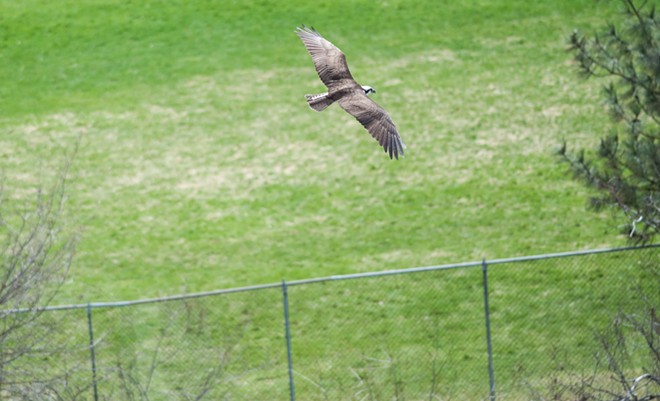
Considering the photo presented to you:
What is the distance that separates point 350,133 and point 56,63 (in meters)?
8.36

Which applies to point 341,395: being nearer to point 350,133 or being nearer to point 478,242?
point 478,242

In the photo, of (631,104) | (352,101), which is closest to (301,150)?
(631,104)

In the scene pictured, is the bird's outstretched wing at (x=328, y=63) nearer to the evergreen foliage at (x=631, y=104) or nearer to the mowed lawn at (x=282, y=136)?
the evergreen foliage at (x=631, y=104)

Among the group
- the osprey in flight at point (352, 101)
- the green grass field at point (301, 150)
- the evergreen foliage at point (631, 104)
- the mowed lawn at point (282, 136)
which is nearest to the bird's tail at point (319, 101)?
the osprey in flight at point (352, 101)

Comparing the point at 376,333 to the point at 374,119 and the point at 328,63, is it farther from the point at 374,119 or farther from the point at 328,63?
the point at 374,119

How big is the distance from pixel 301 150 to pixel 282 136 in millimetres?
864

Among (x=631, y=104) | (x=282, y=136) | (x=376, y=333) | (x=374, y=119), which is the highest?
(x=374, y=119)

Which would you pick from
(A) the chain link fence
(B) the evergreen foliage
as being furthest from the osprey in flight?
(B) the evergreen foliage

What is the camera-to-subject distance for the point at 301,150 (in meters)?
25.0

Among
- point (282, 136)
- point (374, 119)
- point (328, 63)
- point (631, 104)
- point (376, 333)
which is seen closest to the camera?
point (374, 119)

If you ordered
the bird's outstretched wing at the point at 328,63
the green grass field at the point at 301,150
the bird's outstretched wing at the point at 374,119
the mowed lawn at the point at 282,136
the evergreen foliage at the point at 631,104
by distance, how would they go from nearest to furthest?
1. the bird's outstretched wing at the point at 374,119
2. the bird's outstretched wing at the point at 328,63
3. the evergreen foliage at the point at 631,104
4. the green grass field at the point at 301,150
5. the mowed lawn at the point at 282,136

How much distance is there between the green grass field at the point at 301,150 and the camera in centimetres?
1998

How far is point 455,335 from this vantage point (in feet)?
57.4

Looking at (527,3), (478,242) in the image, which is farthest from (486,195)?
(527,3)
